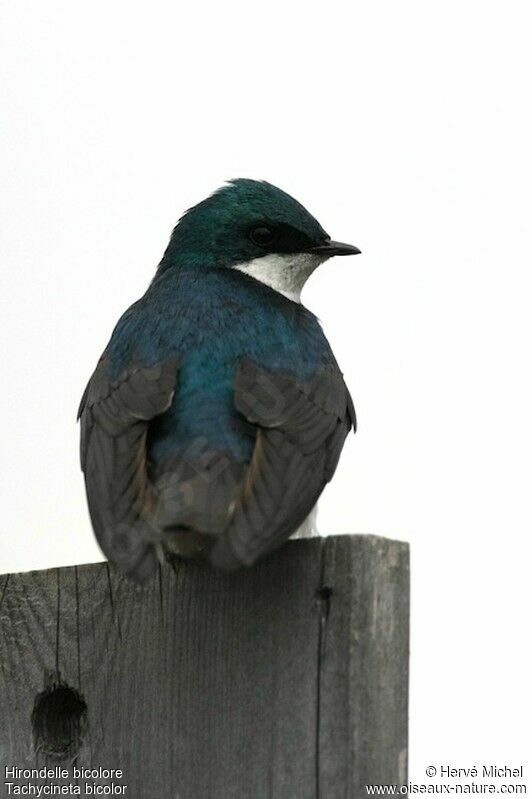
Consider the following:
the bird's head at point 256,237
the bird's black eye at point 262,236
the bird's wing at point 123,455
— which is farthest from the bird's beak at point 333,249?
the bird's wing at point 123,455

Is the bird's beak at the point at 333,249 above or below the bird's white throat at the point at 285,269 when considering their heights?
above

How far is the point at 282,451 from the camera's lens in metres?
2.94

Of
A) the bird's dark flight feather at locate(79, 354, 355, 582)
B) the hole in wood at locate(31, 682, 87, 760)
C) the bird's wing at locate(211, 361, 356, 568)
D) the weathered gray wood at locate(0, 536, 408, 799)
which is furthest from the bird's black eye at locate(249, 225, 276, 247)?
the hole in wood at locate(31, 682, 87, 760)

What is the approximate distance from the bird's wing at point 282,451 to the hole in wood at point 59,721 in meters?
0.45

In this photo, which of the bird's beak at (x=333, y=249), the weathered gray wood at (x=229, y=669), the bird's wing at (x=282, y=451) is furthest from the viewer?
the bird's beak at (x=333, y=249)

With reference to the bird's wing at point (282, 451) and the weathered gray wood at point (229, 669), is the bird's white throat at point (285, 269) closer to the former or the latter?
the bird's wing at point (282, 451)

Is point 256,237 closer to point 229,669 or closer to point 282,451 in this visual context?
point 282,451

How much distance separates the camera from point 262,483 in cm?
279

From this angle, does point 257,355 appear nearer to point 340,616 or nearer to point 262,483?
point 262,483

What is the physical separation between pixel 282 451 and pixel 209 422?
7.4 inches

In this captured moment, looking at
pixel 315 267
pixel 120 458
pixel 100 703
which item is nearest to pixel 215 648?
pixel 100 703

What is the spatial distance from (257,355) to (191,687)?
38.2 inches

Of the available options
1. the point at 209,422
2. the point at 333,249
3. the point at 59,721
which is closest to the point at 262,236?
the point at 333,249

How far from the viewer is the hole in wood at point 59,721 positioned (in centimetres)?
272
